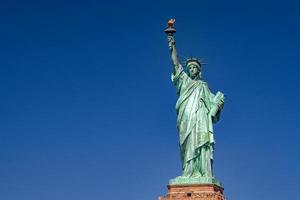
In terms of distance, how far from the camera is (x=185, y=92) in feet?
111

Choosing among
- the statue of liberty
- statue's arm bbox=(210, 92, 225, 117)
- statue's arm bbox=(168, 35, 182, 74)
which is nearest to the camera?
the statue of liberty

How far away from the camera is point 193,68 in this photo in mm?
34375

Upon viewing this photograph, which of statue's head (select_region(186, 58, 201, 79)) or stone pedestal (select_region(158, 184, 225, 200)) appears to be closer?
stone pedestal (select_region(158, 184, 225, 200))

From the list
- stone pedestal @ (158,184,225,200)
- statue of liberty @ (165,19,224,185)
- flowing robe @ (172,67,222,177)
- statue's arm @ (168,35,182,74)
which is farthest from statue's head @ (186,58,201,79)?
stone pedestal @ (158,184,225,200)

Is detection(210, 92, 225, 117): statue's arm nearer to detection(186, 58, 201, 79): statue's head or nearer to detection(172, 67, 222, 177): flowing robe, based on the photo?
detection(172, 67, 222, 177): flowing robe

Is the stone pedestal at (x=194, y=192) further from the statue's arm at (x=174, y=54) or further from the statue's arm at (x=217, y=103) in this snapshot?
the statue's arm at (x=174, y=54)

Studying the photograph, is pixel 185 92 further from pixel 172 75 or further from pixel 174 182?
pixel 174 182

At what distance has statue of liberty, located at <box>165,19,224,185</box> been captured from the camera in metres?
32.1

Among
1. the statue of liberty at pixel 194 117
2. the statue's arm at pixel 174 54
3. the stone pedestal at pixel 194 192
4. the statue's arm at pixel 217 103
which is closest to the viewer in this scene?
the stone pedestal at pixel 194 192

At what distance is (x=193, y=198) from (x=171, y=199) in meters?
1.08

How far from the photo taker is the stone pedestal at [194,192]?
30594 millimetres

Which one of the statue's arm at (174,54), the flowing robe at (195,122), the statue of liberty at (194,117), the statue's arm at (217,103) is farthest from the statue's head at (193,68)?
the statue's arm at (217,103)

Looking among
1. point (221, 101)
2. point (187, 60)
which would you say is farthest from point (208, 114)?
point (187, 60)

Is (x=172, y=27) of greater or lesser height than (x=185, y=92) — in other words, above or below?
above
